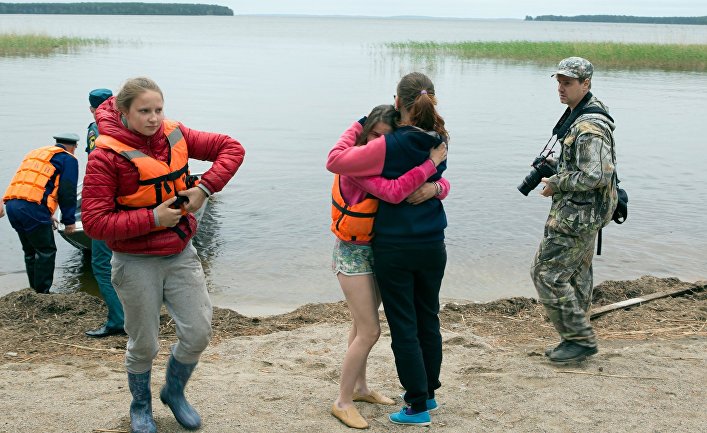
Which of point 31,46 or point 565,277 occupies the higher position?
point 565,277

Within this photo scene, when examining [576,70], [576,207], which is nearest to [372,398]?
[576,207]

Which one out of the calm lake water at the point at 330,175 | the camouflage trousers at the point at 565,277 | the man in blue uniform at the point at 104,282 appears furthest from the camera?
the calm lake water at the point at 330,175

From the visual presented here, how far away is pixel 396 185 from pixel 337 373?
1.84 metres

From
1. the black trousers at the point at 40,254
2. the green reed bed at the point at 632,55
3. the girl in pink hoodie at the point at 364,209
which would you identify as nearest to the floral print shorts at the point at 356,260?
the girl in pink hoodie at the point at 364,209

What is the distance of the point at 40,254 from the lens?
7695 mm

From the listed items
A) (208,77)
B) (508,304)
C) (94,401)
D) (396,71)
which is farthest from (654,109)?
(94,401)

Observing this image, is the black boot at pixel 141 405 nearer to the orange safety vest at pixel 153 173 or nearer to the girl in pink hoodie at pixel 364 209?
the orange safety vest at pixel 153 173

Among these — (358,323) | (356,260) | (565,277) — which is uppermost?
(356,260)

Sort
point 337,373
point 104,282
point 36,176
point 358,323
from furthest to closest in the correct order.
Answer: point 36,176 → point 104,282 → point 337,373 → point 358,323

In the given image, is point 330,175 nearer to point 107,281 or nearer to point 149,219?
point 107,281

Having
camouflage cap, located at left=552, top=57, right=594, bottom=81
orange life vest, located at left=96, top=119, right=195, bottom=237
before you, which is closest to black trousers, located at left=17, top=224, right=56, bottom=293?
orange life vest, located at left=96, top=119, right=195, bottom=237

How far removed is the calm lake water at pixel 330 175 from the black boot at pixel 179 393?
4.20m

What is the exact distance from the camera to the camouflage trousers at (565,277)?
5395 millimetres

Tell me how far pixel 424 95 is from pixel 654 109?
82.6 feet
